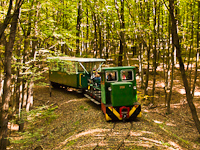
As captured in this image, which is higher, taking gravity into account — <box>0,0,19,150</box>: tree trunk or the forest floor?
<box>0,0,19,150</box>: tree trunk

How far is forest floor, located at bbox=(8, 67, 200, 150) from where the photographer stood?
21.6 feet

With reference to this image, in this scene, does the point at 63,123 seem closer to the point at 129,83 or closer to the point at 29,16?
the point at 129,83

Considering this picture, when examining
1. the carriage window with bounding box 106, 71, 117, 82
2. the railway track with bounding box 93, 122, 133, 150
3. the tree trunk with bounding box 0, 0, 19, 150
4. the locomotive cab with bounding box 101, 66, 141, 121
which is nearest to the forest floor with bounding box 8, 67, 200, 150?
the railway track with bounding box 93, 122, 133, 150

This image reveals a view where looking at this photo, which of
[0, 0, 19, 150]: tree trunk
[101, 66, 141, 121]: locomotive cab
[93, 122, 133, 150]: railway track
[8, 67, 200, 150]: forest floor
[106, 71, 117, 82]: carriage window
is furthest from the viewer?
[106, 71, 117, 82]: carriage window

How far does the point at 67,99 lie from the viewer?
1530cm

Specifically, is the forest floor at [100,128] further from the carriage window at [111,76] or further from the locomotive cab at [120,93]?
the carriage window at [111,76]

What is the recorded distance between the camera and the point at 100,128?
26.0ft

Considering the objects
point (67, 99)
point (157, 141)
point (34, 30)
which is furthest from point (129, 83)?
point (67, 99)

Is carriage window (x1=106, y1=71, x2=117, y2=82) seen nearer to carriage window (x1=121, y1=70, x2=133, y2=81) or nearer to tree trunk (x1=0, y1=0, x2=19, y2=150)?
carriage window (x1=121, y1=70, x2=133, y2=81)

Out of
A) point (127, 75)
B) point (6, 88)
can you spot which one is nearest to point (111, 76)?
point (127, 75)

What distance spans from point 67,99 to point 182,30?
10.5 meters

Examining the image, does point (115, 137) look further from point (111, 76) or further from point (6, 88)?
point (6, 88)

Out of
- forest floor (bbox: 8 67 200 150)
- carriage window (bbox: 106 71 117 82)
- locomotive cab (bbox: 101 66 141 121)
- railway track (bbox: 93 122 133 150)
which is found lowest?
forest floor (bbox: 8 67 200 150)

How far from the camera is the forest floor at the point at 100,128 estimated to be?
659 centimetres
